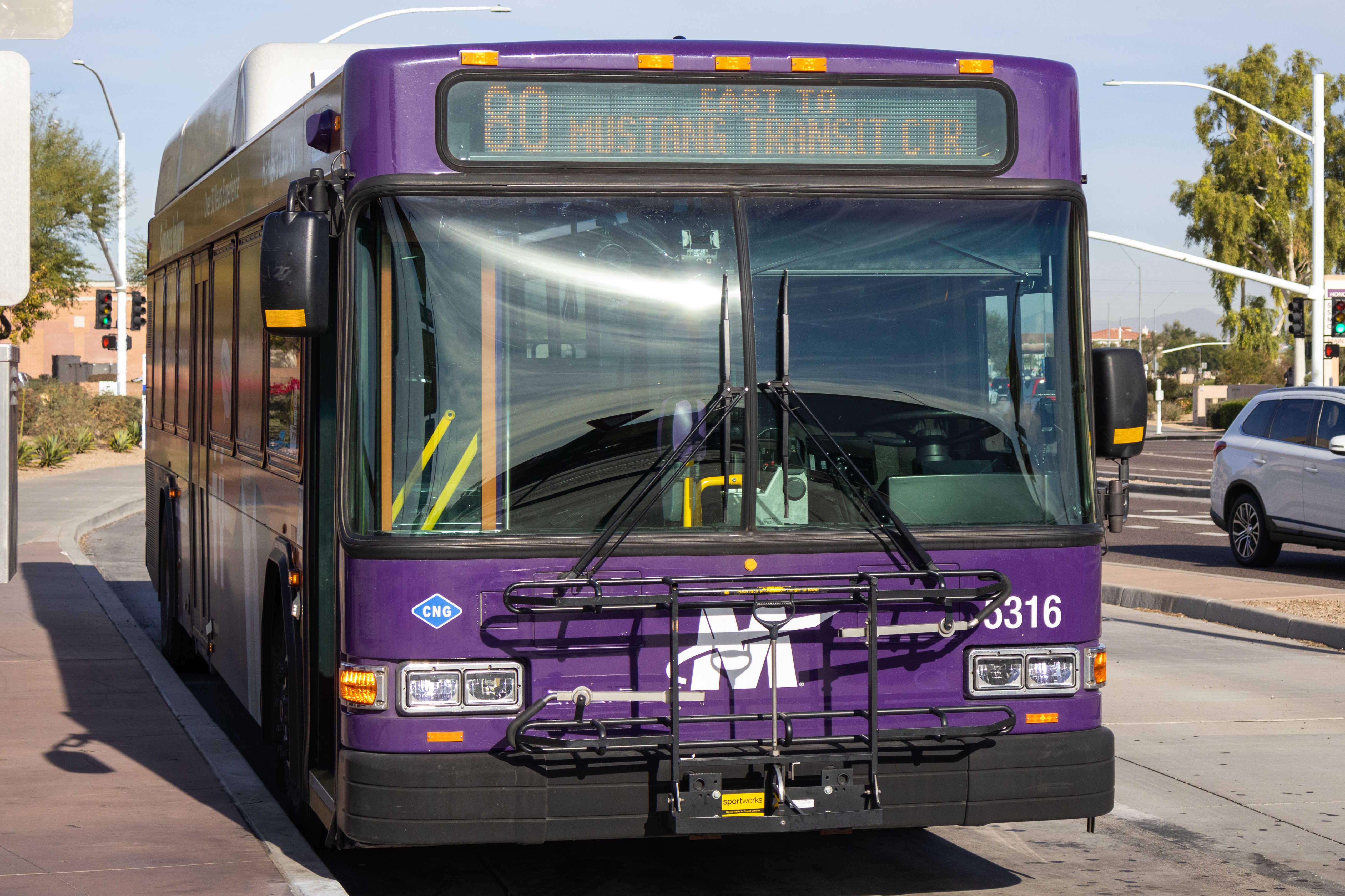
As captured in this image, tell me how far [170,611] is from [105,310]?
35.3 m

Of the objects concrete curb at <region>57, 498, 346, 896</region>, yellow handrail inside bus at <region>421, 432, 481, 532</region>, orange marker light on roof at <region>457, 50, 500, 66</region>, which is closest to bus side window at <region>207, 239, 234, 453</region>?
concrete curb at <region>57, 498, 346, 896</region>

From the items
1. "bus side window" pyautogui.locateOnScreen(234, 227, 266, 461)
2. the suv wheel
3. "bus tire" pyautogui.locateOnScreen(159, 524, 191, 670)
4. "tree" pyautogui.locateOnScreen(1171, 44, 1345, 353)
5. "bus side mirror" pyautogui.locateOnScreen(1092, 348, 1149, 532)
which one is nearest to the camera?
"bus side mirror" pyautogui.locateOnScreen(1092, 348, 1149, 532)

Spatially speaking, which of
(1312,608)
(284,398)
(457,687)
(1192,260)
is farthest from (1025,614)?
(1192,260)

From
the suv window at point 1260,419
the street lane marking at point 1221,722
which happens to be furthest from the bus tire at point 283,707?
the suv window at point 1260,419

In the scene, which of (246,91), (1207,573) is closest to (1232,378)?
(1207,573)

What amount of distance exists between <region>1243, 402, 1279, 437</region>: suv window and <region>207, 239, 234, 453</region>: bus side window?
12432mm

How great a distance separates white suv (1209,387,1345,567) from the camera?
16.5 metres

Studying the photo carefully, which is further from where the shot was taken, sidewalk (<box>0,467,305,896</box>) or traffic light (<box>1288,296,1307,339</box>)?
traffic light (<box>1288,296,1307,339</box>)

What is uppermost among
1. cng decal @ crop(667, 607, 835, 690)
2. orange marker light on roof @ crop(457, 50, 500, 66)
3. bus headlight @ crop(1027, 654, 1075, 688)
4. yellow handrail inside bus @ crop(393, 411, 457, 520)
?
orange marker light on roof @ crop(457, 50, 500, 66)

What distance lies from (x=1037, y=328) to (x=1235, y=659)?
7.31 metres

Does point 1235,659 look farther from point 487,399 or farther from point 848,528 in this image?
point 487,399

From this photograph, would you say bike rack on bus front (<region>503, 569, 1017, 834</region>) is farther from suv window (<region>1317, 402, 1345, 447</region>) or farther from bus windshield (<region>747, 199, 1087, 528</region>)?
suv window (<region>1317, 402, 1345, 447</region>)

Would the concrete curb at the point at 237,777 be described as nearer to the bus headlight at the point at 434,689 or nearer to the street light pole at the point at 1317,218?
the bus headlight at the point at 434,689

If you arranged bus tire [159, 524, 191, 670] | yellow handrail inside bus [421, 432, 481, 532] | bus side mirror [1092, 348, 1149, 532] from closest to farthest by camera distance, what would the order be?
yellow handrail inside bus [421, 432, 481, 532], bus side mirror [1092, 348, 1149, 532], bus tire [159, 524, 191, 670]
